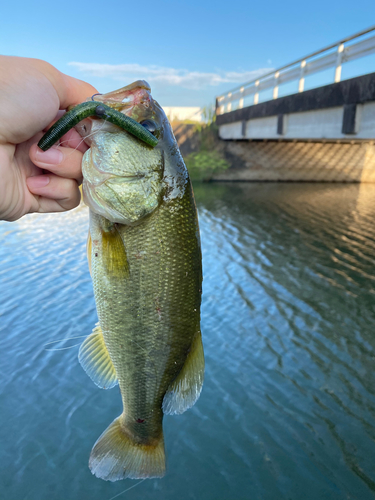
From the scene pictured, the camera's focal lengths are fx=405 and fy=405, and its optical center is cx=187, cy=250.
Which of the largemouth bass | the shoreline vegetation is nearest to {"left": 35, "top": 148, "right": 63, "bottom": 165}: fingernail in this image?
the largemouth bass

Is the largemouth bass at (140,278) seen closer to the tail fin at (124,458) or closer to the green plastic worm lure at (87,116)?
the tail fin at (124,458)

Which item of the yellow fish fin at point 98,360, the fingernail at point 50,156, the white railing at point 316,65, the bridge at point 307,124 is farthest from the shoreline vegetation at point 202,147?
the fingernail at point 50,156

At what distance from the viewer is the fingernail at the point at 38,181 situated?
2045mm

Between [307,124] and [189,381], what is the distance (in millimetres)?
13728

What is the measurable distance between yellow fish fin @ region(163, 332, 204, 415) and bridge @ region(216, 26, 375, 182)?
10.1 m

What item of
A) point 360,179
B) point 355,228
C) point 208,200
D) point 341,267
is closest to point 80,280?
point 341,267

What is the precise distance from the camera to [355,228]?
14734 millimetres

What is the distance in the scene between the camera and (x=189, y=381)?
7.23 ft

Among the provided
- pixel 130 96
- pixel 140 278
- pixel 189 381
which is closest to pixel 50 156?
pixel 130 96

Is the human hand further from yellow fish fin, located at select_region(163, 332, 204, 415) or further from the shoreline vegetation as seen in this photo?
the shoreline vegetation

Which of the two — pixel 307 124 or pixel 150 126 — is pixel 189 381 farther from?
pixel 307 124

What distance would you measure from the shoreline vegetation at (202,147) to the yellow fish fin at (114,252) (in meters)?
25.7

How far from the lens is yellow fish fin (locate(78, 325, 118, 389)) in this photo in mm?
2266

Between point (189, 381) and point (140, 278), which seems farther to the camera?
point (189, 381)
